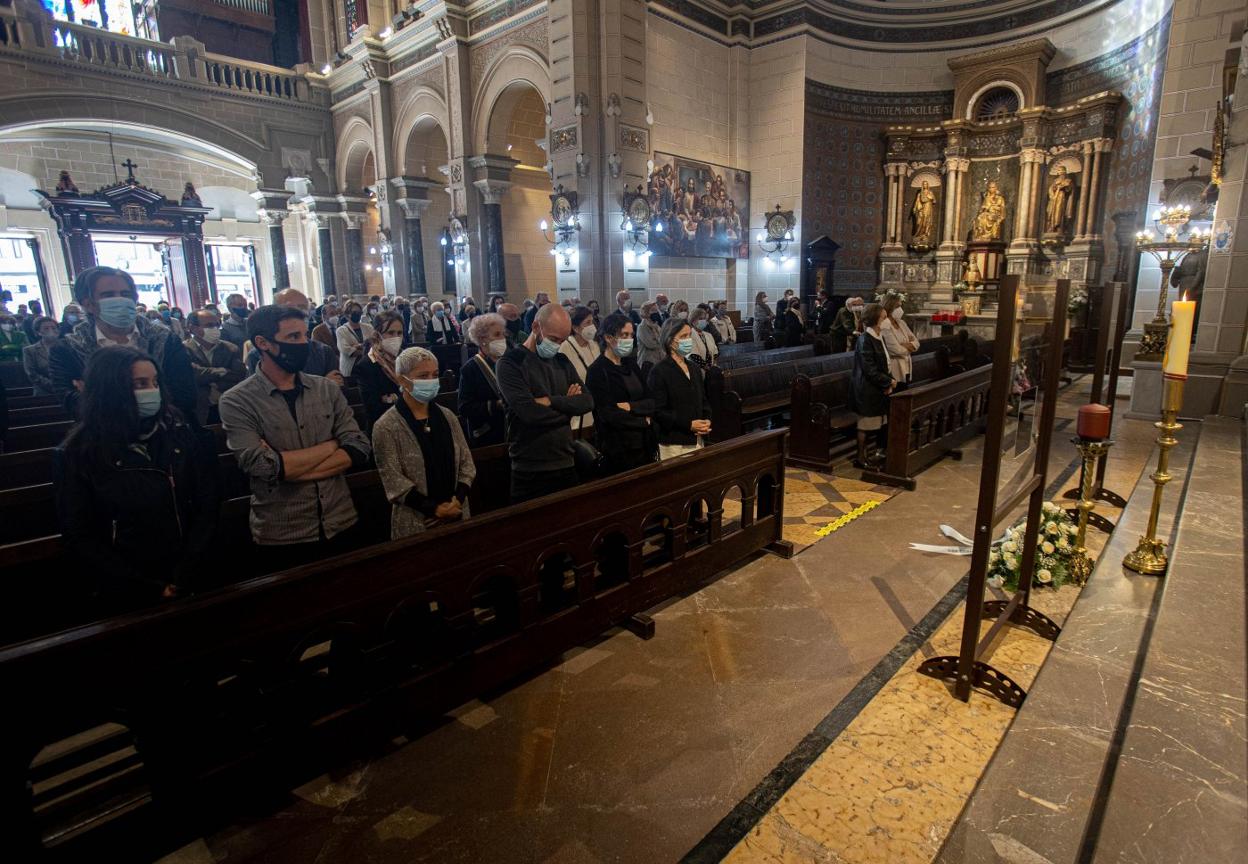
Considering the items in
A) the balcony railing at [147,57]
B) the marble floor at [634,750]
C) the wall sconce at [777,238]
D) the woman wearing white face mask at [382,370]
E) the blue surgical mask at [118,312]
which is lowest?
the marble floor at [634,750]

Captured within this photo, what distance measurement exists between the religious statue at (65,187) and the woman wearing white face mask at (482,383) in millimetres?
17636

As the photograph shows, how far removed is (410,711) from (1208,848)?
239cm

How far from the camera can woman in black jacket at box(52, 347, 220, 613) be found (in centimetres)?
220

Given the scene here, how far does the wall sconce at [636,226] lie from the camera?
461 inches

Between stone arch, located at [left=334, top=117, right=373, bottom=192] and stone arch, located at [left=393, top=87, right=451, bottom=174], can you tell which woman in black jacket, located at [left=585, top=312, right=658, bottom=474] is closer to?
stone arch, located at [left=393, top=87, right=451, bottom=174]

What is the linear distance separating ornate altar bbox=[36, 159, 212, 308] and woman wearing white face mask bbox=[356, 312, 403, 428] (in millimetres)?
16731

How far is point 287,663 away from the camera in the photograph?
6.89ft

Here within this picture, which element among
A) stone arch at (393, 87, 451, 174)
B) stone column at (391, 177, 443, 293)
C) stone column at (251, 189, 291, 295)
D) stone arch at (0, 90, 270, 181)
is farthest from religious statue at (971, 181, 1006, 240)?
stone arch at (0, 90, 270, 181)

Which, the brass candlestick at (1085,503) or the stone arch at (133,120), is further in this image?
the stone arch at (133,120)

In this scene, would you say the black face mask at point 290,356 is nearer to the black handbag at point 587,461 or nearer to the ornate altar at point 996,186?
the black handbag at point 587,461

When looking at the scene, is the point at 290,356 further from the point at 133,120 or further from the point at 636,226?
the point at 133,120

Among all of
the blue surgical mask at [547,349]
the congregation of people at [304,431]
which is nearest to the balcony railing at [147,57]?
the congregation of people at [304,431]

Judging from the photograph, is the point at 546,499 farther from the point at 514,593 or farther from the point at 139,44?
the point at 139,44

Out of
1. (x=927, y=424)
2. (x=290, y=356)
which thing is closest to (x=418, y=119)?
(x=927, y=424)
